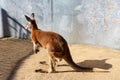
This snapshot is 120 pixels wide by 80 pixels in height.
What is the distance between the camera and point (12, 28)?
11.9 metres

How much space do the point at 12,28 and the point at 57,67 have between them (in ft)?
12.5

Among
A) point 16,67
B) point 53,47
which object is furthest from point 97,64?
point 16,67

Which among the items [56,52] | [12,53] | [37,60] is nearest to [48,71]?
[56,52]

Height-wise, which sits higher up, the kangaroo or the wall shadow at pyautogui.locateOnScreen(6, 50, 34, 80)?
the kangaroo

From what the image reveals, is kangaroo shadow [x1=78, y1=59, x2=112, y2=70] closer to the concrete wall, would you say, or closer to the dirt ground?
the dirt ground

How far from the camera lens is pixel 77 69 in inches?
322

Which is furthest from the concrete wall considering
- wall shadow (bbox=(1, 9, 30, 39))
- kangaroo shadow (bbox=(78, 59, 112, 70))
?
kangaroo shadow (bbox=(78, 59, 112, 70))

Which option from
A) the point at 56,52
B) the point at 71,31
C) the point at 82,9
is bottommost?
the point at 56,52

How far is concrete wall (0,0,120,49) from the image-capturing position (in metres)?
10.4

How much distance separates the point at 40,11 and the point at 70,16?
43.4 inches

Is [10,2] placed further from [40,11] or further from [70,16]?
[70,16]

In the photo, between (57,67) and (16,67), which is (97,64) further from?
(16,67)

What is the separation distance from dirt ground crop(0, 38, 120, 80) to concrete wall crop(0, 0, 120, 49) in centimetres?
39

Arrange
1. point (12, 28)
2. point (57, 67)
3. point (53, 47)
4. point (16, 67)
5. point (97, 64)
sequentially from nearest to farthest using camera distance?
point (53, 47), point (16, 67), point (57, 67), point (97, 64), point (12, 28)
